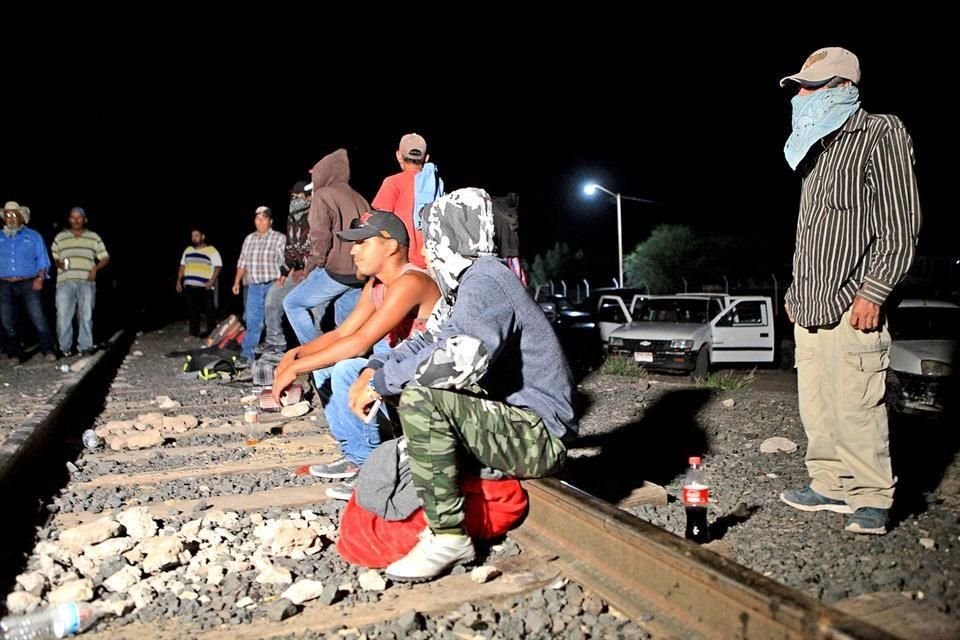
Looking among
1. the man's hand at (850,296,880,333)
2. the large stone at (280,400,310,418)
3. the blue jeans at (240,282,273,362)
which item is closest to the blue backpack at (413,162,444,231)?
the large stone at (280,400,310,418)

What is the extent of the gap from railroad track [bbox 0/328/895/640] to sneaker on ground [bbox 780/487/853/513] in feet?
4.35

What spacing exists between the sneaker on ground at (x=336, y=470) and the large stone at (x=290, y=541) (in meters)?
1.17

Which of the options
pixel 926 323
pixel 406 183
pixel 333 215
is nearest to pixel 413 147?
pixel 406 183

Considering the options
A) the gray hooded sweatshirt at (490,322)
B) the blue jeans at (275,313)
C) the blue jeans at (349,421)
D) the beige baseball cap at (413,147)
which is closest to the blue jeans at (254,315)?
the blue jeans at (275,313)

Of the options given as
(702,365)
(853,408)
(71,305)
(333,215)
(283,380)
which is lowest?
(702,365)

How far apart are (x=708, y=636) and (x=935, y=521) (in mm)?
1984

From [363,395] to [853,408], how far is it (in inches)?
85.7

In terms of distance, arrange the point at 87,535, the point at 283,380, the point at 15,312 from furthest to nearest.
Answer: the point at 15,312, the point at 283,380, the point at 87,535

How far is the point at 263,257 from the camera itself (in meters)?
9.91

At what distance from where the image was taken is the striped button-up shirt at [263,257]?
988 centimetres

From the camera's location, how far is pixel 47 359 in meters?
10.8

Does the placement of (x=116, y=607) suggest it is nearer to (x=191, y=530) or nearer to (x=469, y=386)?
(x=191, y=530)

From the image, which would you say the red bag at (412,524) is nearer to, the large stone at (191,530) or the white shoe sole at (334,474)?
the large stone at (191,530)

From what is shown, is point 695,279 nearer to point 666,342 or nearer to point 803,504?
point 666,342
